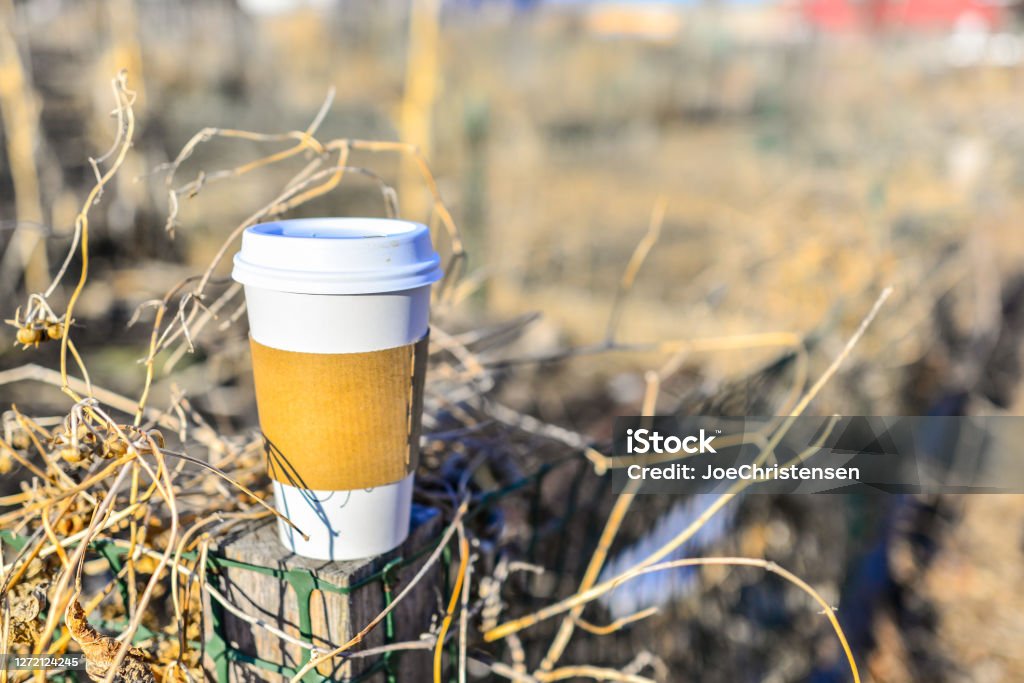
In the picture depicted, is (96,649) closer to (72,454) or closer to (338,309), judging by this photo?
(72,454)

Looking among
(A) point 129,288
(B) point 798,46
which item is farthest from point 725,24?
(A) point 129,288

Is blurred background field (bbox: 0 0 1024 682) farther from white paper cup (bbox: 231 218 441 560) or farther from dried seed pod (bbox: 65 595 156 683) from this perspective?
dried seed pod (bbox: 65 595 156 683)

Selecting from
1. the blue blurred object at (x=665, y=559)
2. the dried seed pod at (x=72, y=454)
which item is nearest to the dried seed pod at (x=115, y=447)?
the dried seed pod at (x=72, y=454)

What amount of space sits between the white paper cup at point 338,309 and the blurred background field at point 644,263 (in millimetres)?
283

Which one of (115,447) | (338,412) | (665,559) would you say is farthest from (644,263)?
(115,447)

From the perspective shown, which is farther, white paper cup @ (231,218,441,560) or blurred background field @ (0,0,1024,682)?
blurred background field @ (0,0,1024,682)

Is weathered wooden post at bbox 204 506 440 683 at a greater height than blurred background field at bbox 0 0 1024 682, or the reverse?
weathered wooden post at bbox 204 506 440 683

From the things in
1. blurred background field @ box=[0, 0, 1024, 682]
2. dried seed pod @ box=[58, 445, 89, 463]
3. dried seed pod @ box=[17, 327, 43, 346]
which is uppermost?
dried seed pod @ box=[17, 327, 43, 346]

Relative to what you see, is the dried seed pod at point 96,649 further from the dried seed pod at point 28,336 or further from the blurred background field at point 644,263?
the blurred background field at point 644,263

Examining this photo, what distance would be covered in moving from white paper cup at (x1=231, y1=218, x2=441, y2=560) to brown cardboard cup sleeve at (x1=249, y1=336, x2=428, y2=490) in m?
0.01

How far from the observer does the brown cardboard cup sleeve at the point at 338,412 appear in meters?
0.88

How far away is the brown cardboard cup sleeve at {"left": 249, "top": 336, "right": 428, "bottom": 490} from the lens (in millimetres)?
881

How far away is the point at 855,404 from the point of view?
2.68 meters

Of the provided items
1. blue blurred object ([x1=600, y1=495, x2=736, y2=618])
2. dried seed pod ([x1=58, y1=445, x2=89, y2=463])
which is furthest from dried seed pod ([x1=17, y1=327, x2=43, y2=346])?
blue blurred object ([x1=600, y1=495, x2=736, y2=618])
